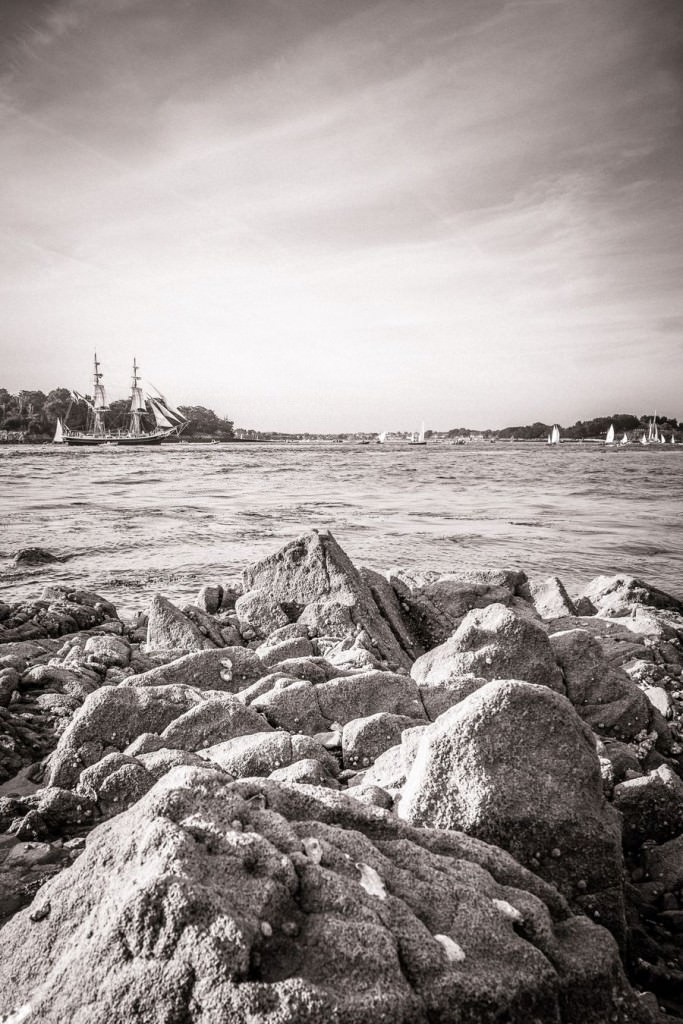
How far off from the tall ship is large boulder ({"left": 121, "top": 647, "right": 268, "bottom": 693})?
119 m

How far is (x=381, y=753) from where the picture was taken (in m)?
4.29

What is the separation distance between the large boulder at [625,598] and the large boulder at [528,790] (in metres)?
7.33

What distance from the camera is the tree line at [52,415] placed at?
141250mm

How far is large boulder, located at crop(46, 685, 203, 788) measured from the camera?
439 centimetres

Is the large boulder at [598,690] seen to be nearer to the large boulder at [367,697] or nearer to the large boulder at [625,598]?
the large boulder at [367,697]

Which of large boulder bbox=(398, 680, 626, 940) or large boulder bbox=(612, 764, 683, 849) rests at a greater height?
large boulder bbox=(398, 680, 626, 940)

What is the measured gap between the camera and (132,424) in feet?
446

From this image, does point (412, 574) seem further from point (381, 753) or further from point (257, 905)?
point (257, 905)

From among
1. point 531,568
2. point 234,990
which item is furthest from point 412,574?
point 234,990

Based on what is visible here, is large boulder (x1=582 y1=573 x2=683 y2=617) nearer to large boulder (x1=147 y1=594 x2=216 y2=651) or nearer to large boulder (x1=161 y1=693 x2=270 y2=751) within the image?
large boulder (x1=147 y1=594 x2=216 y2=651)

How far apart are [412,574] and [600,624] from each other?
2.78m

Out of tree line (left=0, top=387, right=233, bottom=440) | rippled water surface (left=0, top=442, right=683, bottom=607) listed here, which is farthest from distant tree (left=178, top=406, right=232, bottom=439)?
rippled water surface (left=0, top=442, right=683, bottom=607)

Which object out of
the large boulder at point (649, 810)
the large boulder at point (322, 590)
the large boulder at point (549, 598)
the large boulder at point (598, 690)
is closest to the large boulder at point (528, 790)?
the large boulder at point (649, 810)

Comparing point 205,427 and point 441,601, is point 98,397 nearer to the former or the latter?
point 205,427
